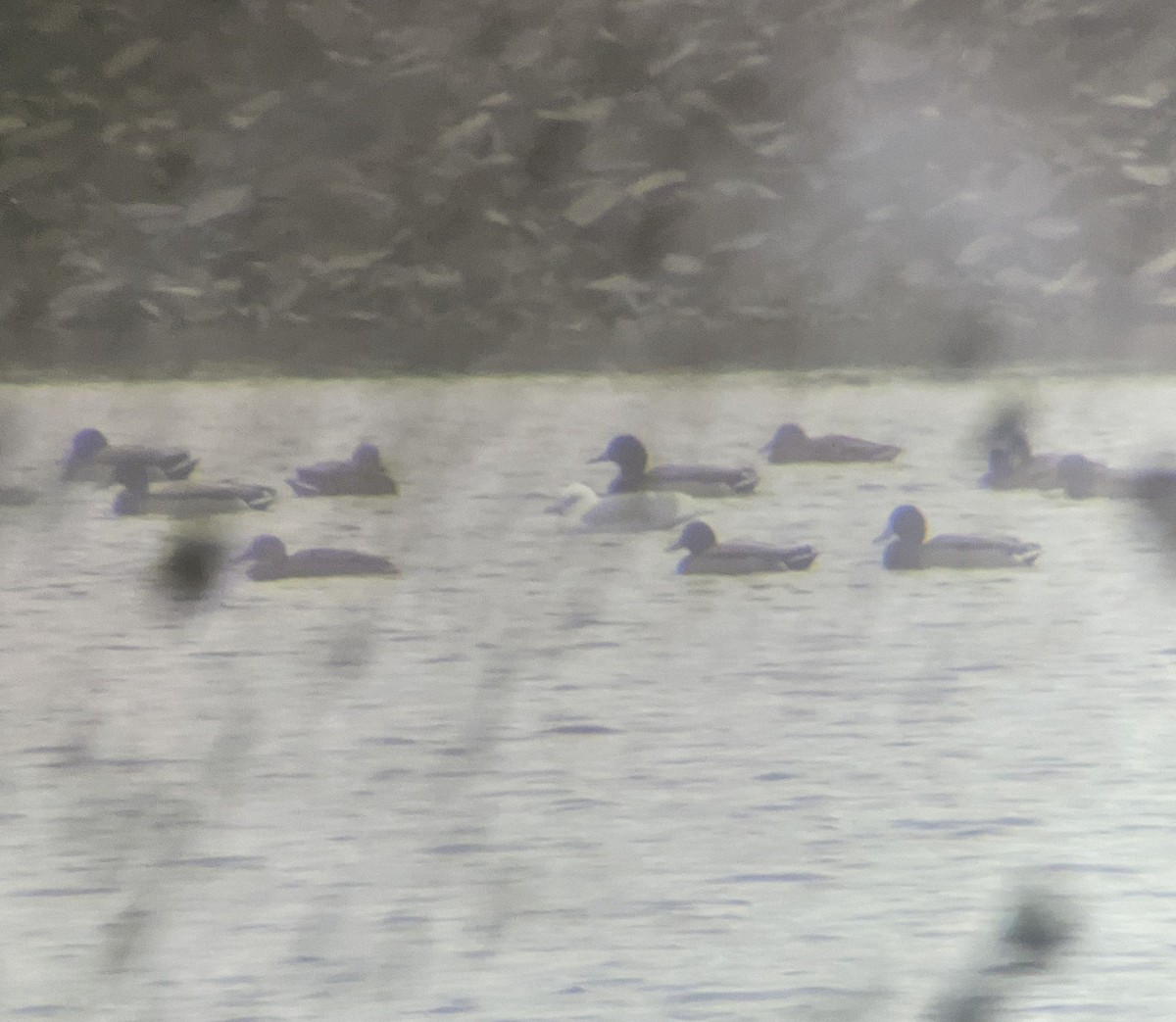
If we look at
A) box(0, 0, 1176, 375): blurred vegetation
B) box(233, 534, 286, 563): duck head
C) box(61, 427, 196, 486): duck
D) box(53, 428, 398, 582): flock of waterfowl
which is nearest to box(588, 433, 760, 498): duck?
box(53, 428, 398, 582): flock of waterfowl

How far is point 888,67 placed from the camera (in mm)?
6633

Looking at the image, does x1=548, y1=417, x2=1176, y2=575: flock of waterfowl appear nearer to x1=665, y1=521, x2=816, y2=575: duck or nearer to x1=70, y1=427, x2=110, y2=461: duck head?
x1=665, y1=521, x2=816, y2=575: duck

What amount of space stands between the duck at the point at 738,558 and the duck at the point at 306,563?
1.55ft

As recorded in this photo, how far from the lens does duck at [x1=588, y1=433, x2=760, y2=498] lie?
399 centimetres

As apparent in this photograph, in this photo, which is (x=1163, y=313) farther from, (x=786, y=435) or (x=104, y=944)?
(x=104, y=944)

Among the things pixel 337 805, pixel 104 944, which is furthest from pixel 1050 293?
pixel 104 944

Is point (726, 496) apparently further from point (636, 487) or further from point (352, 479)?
point (352, 479)

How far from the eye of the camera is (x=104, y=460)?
4.30m

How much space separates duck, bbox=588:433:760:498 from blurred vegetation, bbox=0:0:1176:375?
238cm

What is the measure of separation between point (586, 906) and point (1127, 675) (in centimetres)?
108

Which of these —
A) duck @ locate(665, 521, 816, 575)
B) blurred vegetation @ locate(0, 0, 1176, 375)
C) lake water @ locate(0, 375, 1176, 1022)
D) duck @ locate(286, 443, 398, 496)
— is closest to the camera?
lake water @ locate(0, 375, 1176, 1022)

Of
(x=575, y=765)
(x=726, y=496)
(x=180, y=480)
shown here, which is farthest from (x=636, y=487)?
(x=575, y=765)

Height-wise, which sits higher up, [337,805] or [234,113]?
[234,113]

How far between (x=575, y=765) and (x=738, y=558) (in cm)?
108
